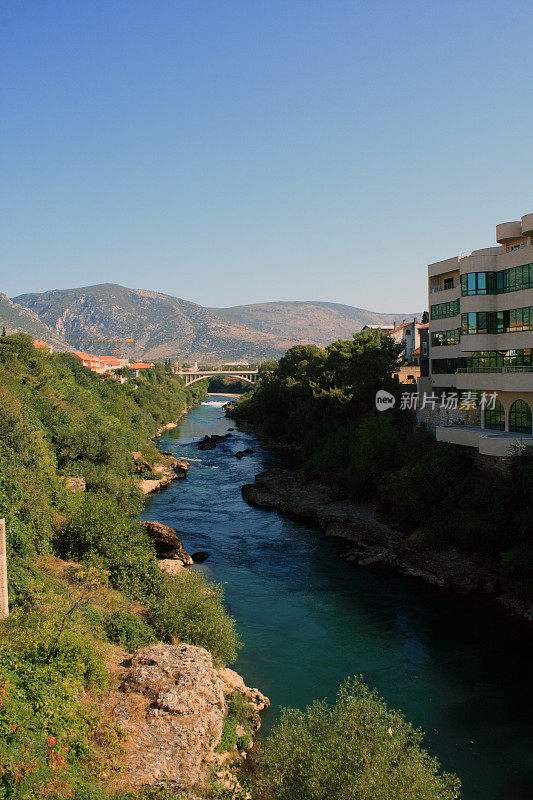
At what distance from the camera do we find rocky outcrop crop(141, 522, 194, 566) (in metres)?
26.1

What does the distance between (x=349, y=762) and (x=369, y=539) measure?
19.9 metres

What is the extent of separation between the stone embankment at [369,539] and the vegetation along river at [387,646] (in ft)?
2.85

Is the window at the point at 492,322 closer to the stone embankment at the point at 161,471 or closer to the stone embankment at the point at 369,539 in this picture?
the stone embankment at the point at 369,539

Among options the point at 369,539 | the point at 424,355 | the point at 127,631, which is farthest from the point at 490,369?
the point at 127,631

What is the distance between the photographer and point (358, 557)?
26984 mm

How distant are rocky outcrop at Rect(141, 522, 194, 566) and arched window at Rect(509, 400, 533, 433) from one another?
16203 mm

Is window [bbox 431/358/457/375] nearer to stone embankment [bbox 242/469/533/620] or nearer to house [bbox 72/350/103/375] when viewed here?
stone embankment [bbox 242/469/533/620]

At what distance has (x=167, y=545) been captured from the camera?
26.6 metres

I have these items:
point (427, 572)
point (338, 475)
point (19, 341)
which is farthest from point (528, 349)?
point (19, 341)

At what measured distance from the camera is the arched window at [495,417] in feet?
91.6

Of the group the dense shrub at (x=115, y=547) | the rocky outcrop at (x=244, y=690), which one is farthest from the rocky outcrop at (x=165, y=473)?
the rocky outcrop at (x=244, y=690)

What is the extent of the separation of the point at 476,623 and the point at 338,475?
18.7m

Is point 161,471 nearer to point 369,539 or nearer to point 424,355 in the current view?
point 369,539

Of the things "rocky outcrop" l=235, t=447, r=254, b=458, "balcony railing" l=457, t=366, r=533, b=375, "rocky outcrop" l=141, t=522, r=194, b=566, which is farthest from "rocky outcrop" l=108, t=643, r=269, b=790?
"rocky outcrop" l=235, t=447, r=254, b=458
